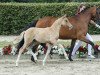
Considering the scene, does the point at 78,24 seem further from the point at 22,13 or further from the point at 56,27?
the point at 22,13

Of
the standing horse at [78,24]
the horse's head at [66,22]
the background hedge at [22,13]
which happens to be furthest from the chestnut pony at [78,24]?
the background hedge at [22,13]

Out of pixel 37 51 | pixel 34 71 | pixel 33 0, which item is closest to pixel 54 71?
pixel 34 71

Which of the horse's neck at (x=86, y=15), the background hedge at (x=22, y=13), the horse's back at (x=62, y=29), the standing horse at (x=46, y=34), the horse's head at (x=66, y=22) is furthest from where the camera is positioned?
the background hedge at (x=22, y=13)

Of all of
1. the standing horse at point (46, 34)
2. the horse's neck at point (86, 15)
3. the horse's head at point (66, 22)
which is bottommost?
the standing horse at point (46, 34)

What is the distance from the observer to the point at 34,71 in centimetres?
1302

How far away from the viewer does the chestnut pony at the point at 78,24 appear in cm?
1573

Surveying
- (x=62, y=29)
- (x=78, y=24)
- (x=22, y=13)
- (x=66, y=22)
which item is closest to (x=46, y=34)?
(x=66, y=22)

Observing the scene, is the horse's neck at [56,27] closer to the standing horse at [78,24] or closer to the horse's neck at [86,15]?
the standing horse at [78,24]

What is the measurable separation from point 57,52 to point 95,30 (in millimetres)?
9779

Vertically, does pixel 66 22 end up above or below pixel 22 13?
below

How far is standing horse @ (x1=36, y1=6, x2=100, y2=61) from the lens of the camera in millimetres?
15734

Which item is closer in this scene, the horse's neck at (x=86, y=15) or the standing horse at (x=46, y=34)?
the standing horse at (x=46, y=34)

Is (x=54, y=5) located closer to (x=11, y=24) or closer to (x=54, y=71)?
(x=11, y=24)

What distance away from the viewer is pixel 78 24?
15.9 m
